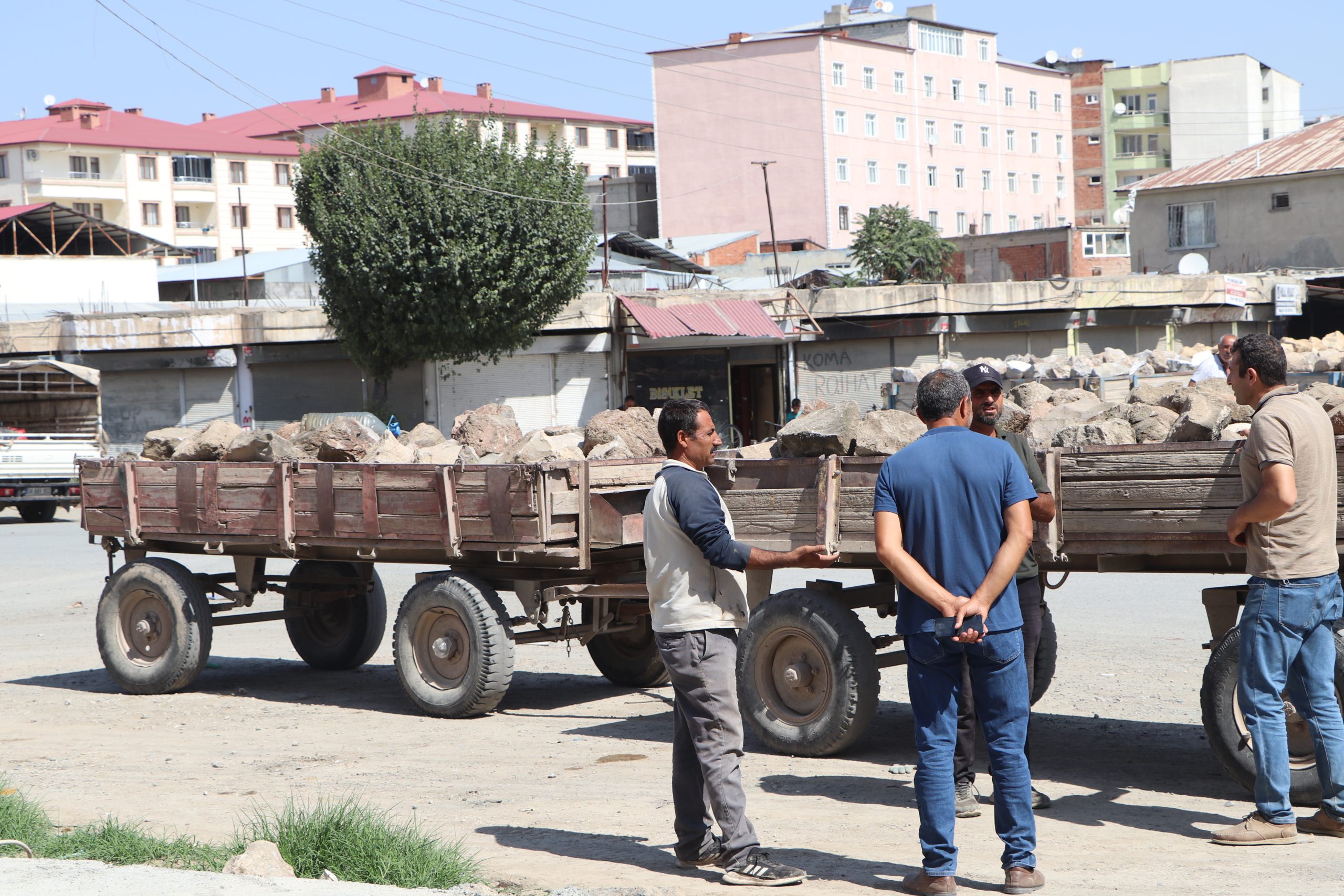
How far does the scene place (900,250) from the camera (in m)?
44.6

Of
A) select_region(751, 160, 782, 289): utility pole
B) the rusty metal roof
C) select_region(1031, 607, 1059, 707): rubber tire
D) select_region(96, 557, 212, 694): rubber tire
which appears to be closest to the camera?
select_region(1031, 607, 1059, 707): rubber tire

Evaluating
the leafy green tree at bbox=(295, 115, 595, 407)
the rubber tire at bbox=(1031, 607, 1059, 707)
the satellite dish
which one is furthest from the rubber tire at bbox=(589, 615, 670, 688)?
the satellite dish

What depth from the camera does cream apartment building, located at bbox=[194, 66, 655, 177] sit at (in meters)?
77.0

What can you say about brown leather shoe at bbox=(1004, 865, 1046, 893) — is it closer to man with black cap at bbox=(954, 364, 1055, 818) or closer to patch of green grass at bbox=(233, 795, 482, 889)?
man with black cap at bbox=(954, 364, 1055, 818)

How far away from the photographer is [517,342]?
31766 mm

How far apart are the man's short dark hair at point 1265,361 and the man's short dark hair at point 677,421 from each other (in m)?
2.07

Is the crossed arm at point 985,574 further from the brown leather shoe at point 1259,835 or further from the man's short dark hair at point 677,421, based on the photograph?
the brown leather shoe at point 1259,835

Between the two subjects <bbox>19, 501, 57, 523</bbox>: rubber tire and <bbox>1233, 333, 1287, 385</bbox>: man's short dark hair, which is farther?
<bbox>19, 501, 57, 523</bbox>: rubber tire

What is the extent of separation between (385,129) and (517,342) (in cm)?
587

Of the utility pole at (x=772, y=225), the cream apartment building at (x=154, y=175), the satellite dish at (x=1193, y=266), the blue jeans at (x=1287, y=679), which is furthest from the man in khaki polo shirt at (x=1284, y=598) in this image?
the cream apartment building at (x=154, y=175)

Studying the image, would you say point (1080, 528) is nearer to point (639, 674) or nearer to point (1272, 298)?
point (639, 674)

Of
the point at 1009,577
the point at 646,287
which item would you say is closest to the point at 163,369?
the point at 646,287

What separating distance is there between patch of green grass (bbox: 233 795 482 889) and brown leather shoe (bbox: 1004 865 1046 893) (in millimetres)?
1877

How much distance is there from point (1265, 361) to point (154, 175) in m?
71.0
